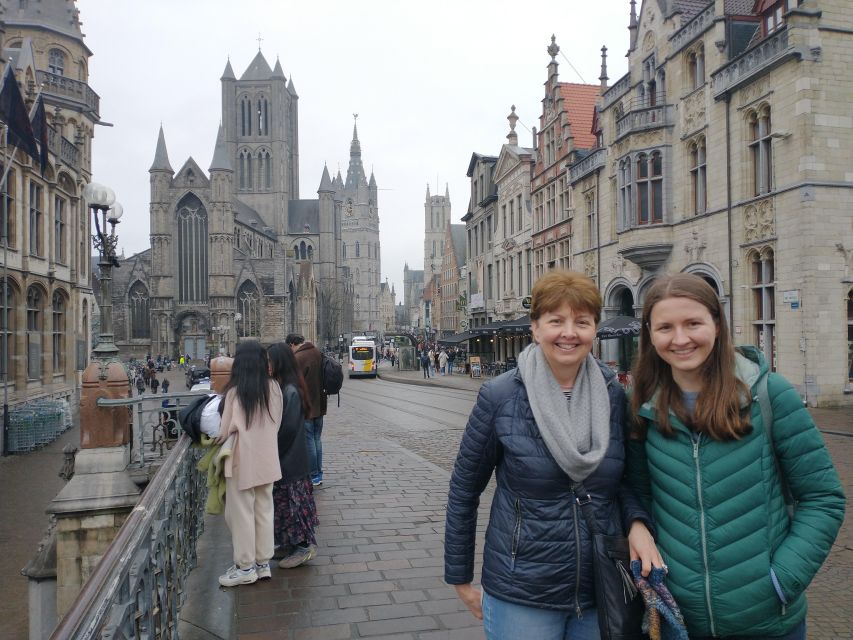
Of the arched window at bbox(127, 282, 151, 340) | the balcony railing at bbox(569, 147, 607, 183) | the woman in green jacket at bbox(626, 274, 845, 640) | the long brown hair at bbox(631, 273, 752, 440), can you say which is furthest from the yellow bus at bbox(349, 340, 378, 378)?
the woman in green jacket at bbox(626, 274, 845, 640)

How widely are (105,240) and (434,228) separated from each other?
137969mm

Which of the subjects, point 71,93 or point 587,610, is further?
point 71,93

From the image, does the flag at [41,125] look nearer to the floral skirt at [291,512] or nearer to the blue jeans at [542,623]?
the floral skirt at [291,512]

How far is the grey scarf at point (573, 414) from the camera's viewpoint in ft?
7.55

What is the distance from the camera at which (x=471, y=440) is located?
252cm

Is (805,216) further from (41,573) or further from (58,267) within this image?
(58,267)

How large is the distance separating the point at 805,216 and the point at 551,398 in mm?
16902

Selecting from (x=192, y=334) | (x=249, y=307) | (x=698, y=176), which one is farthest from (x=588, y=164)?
(x=192, y=334)

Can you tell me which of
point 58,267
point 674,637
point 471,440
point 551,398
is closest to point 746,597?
point 674,637

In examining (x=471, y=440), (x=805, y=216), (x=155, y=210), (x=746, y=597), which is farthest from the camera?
(x=155, y=210)

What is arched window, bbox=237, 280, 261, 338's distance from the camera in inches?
2842

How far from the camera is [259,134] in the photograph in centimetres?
8969

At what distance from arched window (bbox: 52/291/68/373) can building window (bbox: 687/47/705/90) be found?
22.1 metres

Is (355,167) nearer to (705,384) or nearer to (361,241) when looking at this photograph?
(361,241)
